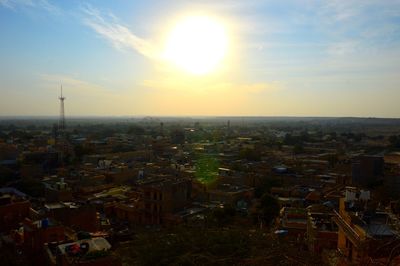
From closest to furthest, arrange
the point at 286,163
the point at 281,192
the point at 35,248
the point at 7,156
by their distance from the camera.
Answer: the point at 35,248, the point at 281,192, the point at 286,163, the point at 7,156

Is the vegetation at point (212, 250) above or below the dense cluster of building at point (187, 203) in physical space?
above

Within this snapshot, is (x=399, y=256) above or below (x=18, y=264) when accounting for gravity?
above

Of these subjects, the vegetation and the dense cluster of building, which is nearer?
the vegetation

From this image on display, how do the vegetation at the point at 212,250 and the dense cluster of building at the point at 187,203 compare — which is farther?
the dense cluster of building at the point at 187,203

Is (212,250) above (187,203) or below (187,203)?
above

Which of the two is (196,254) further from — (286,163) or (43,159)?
(43,159)

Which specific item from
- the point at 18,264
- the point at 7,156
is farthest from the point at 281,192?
the point at 7,156

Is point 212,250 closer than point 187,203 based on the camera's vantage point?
Yes

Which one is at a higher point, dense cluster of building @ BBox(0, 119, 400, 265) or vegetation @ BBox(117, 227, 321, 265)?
vegetation @ BBox(117, 227, 321, 265)
